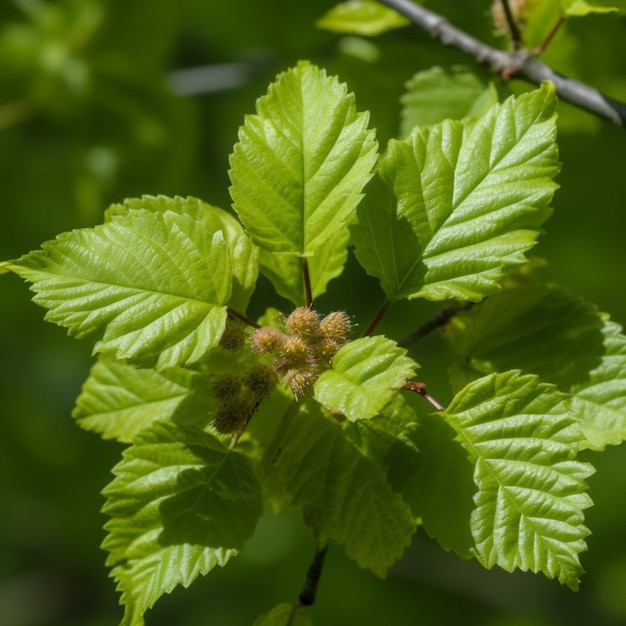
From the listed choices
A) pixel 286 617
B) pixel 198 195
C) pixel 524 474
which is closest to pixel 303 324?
pixel 524 474

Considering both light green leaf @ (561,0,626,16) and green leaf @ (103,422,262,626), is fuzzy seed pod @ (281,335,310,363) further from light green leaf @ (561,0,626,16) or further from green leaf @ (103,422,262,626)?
light green leaf @ (561,0,626,16)

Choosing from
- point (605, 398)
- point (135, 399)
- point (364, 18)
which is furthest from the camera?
point (364, 18)

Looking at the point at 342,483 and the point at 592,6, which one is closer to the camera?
the point at 342,483

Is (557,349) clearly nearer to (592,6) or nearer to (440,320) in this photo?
(440,320)

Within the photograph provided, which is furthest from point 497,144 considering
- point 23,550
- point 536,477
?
point 23,550

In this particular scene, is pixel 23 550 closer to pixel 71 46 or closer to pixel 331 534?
pixel 71 46

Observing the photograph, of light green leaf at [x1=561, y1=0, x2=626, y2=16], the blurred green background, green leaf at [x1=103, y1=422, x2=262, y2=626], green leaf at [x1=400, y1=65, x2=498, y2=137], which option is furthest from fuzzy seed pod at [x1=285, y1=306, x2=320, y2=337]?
the blurred green background
